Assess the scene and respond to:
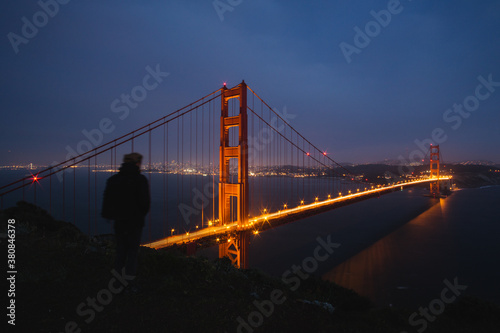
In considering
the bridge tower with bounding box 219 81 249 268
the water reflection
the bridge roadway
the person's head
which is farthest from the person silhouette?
the water reflection

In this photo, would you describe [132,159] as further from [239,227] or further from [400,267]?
[400,267]

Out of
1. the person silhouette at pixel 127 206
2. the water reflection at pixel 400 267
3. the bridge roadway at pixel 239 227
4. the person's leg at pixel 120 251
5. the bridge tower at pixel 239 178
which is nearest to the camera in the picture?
the person silhouette at pixel 127 206

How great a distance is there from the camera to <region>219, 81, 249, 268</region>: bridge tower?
1297 centimetres

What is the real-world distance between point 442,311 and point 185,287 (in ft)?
18.7

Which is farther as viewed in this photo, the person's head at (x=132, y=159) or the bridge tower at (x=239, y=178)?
the bridge tower at (x=239, y=178)

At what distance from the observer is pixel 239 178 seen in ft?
43.8

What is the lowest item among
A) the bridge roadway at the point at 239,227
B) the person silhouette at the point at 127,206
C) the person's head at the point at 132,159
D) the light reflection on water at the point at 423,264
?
the light reflection on water at the point at 423,264

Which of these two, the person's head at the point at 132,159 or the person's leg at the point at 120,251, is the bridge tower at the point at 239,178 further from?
the person's head at the point at 132,159

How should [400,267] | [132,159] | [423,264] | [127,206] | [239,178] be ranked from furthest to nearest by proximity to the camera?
[423,264] < [400,267] < [239,178] < [132,159] < [127,206]

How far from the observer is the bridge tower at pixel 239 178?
1297 centimetres

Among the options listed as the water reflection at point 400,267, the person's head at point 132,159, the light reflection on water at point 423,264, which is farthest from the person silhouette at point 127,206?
the light reflection on water at point 423,264

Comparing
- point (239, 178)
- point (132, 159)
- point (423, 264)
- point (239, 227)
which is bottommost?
point (423, 264)

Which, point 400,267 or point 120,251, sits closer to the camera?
point 120,251

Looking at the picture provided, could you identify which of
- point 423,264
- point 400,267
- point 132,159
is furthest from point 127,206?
point 423,264
